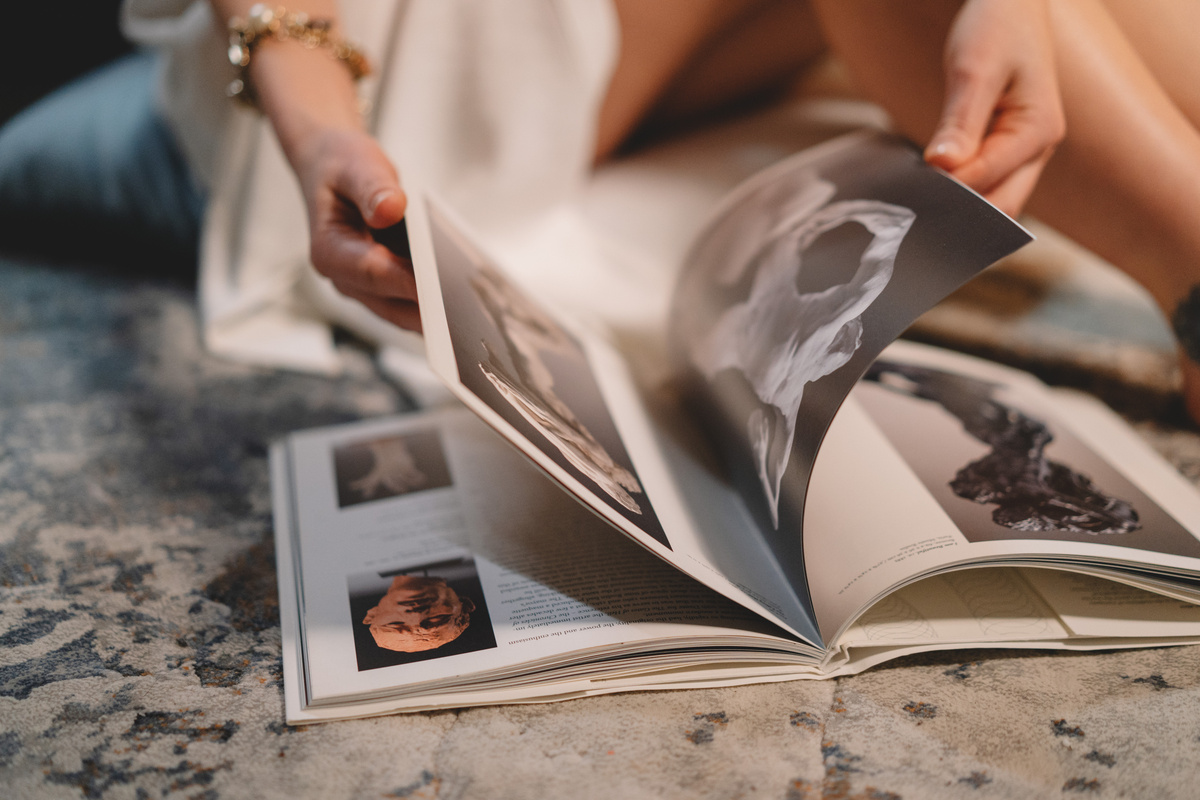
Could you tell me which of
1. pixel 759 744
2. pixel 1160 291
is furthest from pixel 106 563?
pixel 1160 291

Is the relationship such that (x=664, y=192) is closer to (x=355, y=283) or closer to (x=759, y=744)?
(x=355, y=283)

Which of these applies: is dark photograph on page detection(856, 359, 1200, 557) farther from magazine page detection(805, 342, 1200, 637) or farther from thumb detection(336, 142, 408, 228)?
thumb detection(336, 142, 408, 228)

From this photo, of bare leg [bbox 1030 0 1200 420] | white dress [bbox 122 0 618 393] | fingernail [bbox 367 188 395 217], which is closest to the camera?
fingernail [bbox 367 188 395 217]

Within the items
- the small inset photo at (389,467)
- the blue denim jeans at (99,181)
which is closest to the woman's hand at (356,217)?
the small inset photo at (389,467)

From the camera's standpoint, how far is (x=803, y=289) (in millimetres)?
447

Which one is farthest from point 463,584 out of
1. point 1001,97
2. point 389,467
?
point 1001,97

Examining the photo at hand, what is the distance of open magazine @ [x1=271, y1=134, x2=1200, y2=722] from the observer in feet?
1.18

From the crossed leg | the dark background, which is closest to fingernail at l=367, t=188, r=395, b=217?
the crossed leg

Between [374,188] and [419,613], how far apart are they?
0.80 ft

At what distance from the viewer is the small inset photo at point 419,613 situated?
1.20 feet

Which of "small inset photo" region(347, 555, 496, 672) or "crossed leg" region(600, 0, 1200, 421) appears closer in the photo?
"small inset photo" region(347, 555, 496, 672)

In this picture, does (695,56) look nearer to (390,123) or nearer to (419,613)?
(390,123)

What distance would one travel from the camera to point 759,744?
1.15ft

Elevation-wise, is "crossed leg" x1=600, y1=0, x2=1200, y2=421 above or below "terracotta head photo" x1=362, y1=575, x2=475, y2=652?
above
